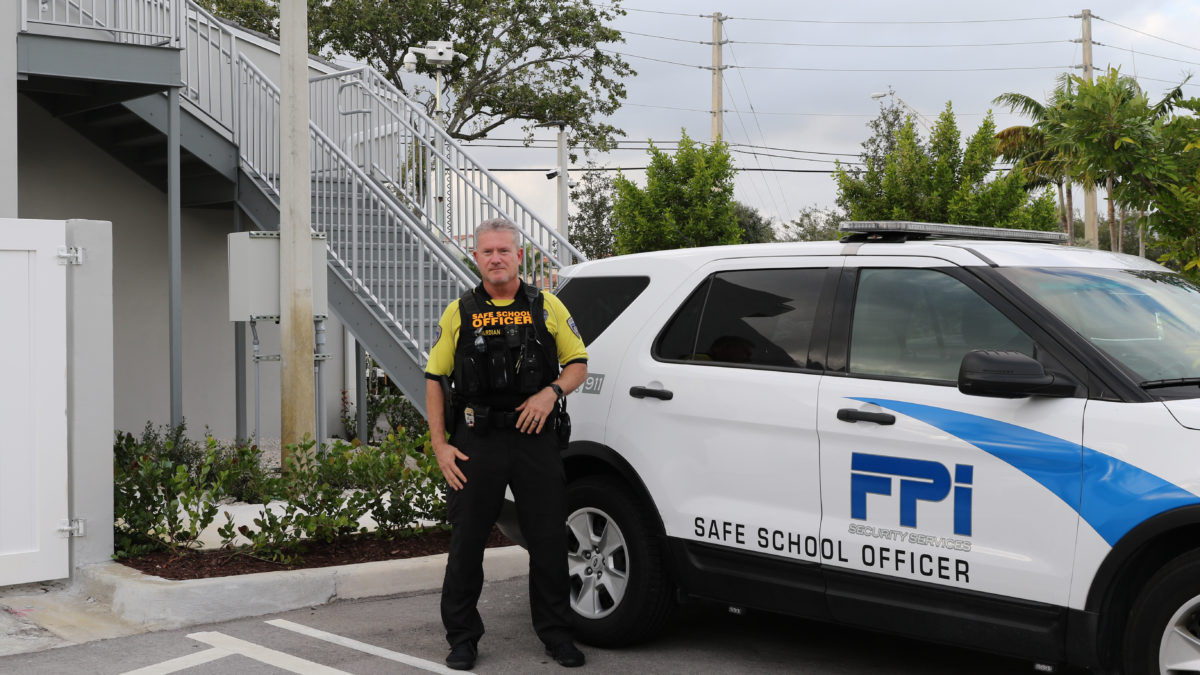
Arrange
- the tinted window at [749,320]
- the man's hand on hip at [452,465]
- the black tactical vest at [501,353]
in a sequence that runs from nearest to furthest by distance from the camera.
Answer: the tinted window at [749,320], the black tactical vest at [501,353], the man's hand on hip at [452,465]

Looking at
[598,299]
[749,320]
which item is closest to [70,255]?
[598,299]

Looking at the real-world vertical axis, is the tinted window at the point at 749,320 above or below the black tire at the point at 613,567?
above

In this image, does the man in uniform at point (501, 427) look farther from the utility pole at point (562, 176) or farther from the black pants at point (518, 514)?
the utility pole at point (562, 176)

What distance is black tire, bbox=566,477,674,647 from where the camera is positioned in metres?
5.06

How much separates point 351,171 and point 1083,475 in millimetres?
7762

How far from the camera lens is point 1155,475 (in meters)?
3.70

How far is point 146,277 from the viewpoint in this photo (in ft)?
41.4

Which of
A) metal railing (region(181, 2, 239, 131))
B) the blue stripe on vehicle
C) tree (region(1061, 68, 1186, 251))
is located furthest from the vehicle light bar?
metal railing (region(181, 2, 239, 131))

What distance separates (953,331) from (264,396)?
11.0 m

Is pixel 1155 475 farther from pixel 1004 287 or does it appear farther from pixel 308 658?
pixel 308 658

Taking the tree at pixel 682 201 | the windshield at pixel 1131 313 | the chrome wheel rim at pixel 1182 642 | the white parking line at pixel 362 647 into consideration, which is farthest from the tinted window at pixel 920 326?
the tree at pixel 682 201

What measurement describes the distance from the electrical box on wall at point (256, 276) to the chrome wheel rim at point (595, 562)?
12.4ft

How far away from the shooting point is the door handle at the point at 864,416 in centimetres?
432

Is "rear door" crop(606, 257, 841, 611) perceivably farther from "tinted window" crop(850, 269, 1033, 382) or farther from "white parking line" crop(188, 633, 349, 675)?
"white parking line" crop(188, 633, 349, 675)
